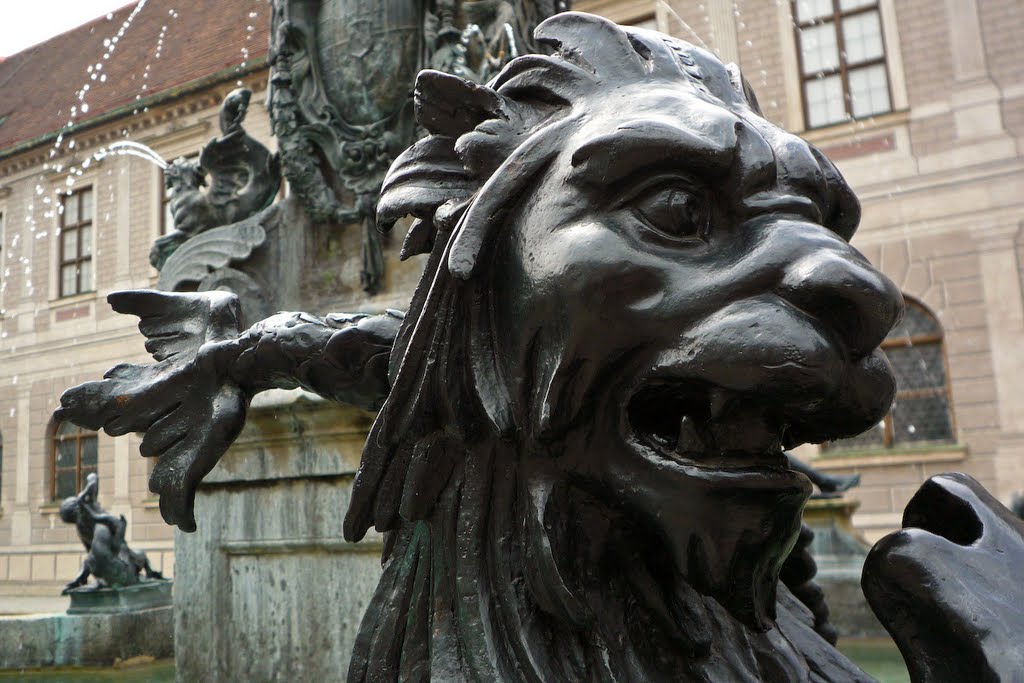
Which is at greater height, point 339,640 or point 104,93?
point 104,93

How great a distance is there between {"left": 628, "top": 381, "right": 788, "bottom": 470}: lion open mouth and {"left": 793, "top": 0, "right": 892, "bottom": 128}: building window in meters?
11.3

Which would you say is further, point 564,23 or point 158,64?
point 158,64

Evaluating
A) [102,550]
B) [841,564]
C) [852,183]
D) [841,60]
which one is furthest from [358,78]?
[841,60]

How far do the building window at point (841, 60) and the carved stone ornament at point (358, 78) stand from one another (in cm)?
986

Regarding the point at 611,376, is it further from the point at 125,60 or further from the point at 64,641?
the point at 125,60

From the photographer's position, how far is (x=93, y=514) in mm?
6031

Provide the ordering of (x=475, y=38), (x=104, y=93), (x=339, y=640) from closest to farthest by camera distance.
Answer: (x=339, y=640) < (x=475, y=38) < (x=104, y=93)

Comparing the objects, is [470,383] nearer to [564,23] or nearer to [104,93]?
[564,23]

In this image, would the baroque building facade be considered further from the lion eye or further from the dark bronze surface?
the lion eye

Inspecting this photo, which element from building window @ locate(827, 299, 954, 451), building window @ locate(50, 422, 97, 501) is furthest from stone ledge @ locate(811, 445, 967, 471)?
building window @ locate(50, 422, 97, 501)

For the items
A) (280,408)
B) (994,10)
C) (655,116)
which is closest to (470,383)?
(655,116)

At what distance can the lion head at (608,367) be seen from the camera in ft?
1.99

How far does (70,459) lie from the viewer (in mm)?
15516

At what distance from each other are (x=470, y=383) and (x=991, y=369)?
1039 centimetres
